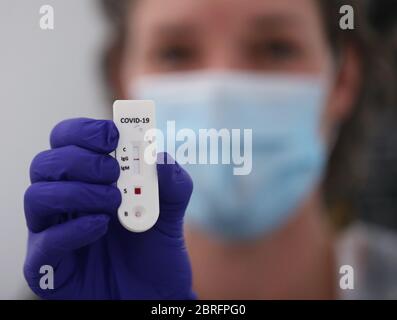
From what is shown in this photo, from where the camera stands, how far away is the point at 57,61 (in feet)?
3.56

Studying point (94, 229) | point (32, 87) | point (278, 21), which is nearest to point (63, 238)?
point (94, 229)

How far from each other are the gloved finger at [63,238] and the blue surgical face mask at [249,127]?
313mm

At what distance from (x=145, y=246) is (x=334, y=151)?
56 cm

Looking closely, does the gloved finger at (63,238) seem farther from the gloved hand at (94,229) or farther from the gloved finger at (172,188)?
the gloved finger at (172,188)

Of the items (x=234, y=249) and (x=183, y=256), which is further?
(x=234, y=249)

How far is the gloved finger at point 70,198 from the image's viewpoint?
28.7 inches

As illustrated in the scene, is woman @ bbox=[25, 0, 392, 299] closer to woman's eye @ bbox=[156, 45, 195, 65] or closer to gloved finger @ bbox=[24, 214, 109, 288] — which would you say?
woman's eye @ bbox=[156, 45, 195, 65]

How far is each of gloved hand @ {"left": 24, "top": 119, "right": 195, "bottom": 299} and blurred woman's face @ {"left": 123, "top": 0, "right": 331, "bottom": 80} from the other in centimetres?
38

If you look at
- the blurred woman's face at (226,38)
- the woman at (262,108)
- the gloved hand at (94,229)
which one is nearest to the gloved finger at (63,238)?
the gloved hand at (94,229)

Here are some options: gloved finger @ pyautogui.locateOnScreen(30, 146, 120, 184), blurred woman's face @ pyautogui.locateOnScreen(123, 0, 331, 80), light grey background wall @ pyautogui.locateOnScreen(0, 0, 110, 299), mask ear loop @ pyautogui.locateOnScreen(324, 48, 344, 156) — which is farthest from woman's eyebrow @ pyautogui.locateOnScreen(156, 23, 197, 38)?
gloved finger @ pyautogui.locateOnScreen(30, 146, 120, 184)
